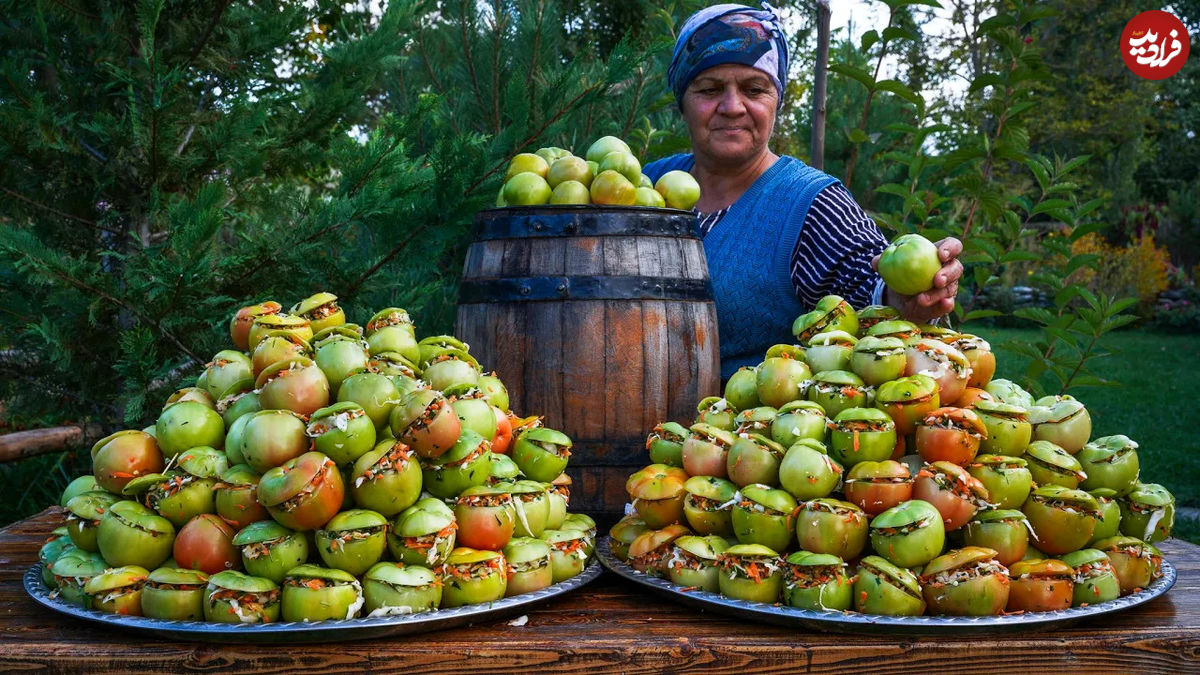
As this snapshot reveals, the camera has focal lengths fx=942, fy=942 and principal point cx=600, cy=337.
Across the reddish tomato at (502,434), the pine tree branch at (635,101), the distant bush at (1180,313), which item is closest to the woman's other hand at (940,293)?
the reddish tomato at (502,434)

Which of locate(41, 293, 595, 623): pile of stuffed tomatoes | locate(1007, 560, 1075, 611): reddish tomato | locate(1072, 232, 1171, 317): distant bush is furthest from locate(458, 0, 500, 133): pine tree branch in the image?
locate(1072, 232, 1171, 317): distant bush

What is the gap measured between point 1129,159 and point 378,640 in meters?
24.7

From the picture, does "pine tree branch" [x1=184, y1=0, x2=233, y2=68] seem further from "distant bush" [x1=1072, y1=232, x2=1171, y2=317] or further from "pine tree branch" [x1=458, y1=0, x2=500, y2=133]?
"distant bush" [x1=1072, y1=232, x2=1171, y2=317]

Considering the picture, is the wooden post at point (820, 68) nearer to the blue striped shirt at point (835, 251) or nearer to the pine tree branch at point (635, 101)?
the blue striped shirt at point (835, 251)

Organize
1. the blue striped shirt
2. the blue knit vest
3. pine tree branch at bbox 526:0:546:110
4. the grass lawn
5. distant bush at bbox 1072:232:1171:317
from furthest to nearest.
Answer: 1. distant bush at bbox 1072:232:1171:317
2. the grass lawn
3. pine tree branch at bbox 526:0:546:110
4. the blue knit vest
5. the blue striped shirt

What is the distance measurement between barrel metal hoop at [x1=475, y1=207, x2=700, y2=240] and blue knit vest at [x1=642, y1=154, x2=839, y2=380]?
54 cm

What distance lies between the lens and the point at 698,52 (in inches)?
98.0

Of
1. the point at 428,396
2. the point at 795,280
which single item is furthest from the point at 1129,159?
the point at 428,396

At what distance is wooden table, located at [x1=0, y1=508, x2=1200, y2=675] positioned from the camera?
1.20 metres

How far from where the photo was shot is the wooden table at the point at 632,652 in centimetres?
120

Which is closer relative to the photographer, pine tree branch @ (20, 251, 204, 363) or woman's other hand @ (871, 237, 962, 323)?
woman's other hand @ (871, 237, 962, 323)

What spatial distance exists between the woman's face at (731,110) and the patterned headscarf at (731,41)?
0.03 metres

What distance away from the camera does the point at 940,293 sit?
1.79 metres

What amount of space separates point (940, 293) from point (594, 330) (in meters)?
0.67
